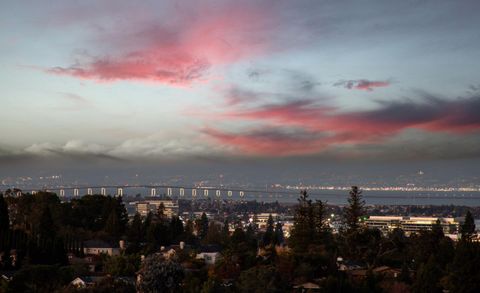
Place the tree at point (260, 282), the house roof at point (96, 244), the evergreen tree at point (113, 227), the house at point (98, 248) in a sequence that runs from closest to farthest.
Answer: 1. the tree at point (260, 282)
2. the house at point (98, 248)
3. the house roof at point (96, 244)
4. the evergreen tree at point (113, 227)

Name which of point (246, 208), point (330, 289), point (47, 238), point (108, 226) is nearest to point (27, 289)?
point (47, 238)

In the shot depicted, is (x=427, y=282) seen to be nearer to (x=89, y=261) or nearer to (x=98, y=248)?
(x=89, y=261)

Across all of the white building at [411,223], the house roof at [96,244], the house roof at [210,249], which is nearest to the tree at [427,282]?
the house roof at [210,249]

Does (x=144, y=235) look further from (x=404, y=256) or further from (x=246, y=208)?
(x=246, y=208)

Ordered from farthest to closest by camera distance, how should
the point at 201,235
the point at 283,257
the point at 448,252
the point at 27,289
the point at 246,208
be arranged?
1. the point at 246,208
2. the point at 201,235
3. the point at 448,252
4. the point at 283,257
5. the point at 27,289

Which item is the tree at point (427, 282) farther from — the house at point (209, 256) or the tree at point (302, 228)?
the house at point (209, 256)

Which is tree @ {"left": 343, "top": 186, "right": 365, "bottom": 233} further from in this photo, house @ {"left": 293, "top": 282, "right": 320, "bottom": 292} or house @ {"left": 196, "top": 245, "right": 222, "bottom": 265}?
house @ {"left": 293, "top": 282, "right": 320, "bottom": 292}
